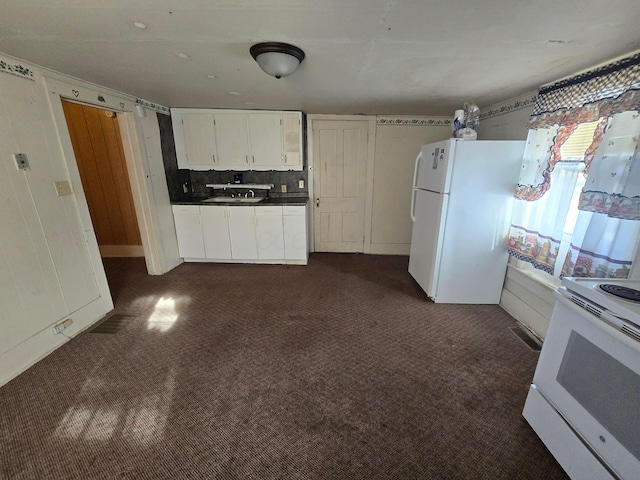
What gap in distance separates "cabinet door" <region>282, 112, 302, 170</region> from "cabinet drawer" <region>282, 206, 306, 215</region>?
0.64 meters

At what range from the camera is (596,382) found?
3.56 feet

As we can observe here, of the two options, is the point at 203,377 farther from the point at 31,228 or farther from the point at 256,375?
the point at 31,228

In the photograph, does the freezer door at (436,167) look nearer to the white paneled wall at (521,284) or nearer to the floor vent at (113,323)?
the white paneled wall at (521,284)

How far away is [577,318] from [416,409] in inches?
37.9

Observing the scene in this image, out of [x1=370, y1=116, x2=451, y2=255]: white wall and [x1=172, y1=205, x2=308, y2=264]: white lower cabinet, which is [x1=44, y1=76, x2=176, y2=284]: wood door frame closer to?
[x1=172, y1=205, x2=308, y2=264]: white lower cabinet

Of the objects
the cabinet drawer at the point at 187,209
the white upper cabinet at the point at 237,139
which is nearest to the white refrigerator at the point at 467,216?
the white upper cabinet at the point at 237,139

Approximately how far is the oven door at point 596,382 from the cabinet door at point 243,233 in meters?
3.17

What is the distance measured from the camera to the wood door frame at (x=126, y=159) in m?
2.11

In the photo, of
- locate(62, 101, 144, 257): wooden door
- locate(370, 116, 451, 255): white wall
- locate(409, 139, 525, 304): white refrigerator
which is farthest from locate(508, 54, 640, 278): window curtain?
locate(62, 101, 144, 257): wooden door

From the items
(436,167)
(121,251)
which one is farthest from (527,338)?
(121,251)

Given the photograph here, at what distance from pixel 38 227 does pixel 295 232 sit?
2.43 metres

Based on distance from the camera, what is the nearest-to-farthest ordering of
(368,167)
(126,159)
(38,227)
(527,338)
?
(38,227) < (527,338) < (126,159) < (368,167)

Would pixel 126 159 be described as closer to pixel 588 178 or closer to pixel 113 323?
pixel 113 323

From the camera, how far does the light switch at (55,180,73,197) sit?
207 cm
